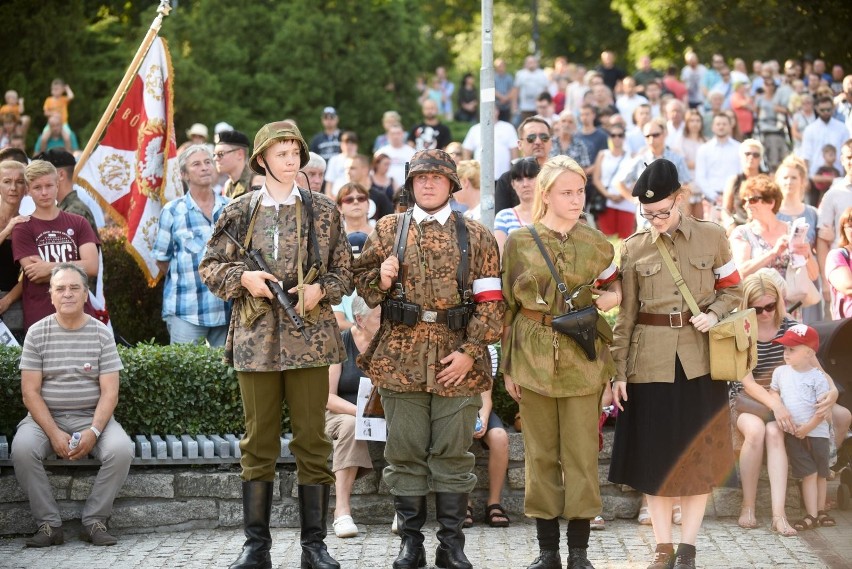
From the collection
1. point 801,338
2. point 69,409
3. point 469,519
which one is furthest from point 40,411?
point 801,338

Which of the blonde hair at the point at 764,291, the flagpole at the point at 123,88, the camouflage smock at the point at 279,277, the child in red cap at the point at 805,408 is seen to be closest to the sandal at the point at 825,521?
the child in red cap at the point at 805,408

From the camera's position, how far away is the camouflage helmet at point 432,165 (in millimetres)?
6509

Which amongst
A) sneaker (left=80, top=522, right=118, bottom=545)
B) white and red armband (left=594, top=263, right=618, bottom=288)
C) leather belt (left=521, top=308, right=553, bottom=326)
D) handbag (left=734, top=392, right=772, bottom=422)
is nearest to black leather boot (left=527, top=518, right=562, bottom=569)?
leather belt (left=521, top=308, right=553, bottom=326)

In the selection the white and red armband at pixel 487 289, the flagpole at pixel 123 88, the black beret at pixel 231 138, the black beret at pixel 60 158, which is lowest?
the white and red armband at pixel 487 289

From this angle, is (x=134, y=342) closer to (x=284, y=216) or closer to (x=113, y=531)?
(x=113, y=531)

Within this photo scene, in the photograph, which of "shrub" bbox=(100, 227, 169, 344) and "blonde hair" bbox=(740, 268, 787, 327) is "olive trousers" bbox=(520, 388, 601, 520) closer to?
"blonde hair" bbox=(740, 268, 787, 327)

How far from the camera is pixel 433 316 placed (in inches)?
256

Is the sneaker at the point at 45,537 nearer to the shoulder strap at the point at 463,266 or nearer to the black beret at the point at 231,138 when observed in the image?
the shoulder strap at the point at 463,266

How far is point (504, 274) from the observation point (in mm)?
6574

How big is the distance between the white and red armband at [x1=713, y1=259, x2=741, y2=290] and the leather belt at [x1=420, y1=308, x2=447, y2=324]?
1368mm

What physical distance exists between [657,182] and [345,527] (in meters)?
2.67

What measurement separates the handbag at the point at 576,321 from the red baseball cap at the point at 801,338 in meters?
1.89

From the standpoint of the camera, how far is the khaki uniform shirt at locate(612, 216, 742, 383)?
6.45m

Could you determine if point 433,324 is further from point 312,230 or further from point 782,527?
point 782,527
